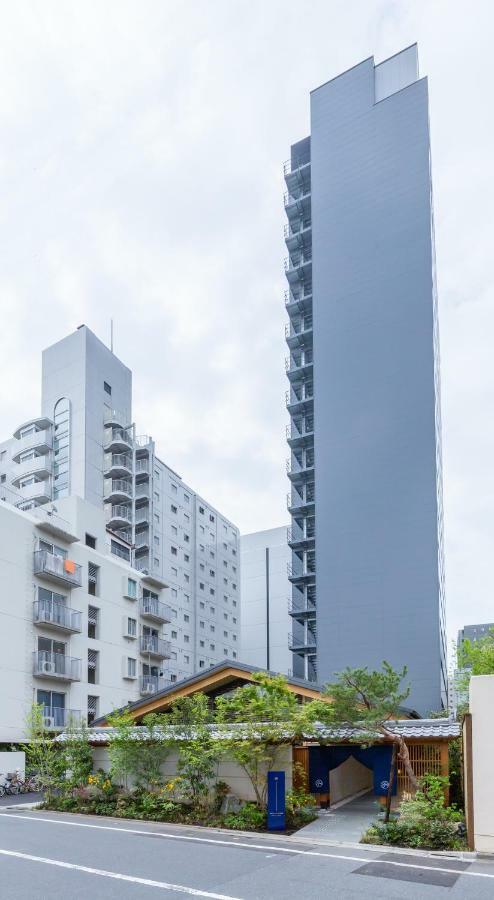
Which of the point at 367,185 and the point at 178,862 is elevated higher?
the point at 367,185

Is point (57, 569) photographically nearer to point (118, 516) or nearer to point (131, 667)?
point (131, 667)

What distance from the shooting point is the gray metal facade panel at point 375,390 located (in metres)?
41.8

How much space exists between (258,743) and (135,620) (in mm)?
28381

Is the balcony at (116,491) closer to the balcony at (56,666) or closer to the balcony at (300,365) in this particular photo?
the balcony at (300,365)

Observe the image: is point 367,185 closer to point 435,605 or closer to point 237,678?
point 435,605

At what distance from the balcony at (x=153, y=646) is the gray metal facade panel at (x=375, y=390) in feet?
35.6

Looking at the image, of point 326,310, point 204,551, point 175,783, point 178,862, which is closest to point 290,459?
point 326,310

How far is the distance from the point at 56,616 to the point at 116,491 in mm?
20505

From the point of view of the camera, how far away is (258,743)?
1984 cm

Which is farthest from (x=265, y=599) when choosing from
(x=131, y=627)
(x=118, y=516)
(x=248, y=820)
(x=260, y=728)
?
(x=248, y=820)

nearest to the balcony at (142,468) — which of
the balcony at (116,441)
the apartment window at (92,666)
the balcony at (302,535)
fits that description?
the balcony at (116,441)

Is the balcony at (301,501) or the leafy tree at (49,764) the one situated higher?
the balcony at (301,501)

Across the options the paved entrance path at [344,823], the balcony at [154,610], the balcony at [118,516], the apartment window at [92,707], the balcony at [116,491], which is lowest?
the apartment window at [92,707]

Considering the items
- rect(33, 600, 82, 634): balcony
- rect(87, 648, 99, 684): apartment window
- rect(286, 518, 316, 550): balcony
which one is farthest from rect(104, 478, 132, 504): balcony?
rect(33, 600, 82, 634): balcony
